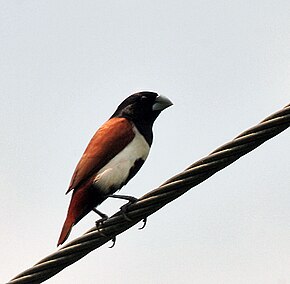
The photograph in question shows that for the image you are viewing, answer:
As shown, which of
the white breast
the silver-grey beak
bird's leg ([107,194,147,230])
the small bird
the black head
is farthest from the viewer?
the silver-grey beak

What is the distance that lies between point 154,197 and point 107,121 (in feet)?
10.2

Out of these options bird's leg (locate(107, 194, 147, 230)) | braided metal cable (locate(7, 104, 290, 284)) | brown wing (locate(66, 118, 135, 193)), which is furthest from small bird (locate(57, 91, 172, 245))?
braided metal cable (locate(7, 104, 290, 284))

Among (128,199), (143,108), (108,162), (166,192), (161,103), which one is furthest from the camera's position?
(161,103)

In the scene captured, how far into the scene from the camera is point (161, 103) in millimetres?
7812

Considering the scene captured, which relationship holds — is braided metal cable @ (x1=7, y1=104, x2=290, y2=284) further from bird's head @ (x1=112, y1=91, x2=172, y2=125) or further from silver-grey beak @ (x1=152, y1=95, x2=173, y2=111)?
silver-grey beak @ (x1=152, y1=95, x2=173, y2=111)

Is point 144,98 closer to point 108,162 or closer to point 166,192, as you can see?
point 108,162

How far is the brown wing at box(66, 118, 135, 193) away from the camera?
6.73 metres

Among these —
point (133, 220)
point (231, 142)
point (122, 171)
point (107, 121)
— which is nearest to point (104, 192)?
point (122, 171)

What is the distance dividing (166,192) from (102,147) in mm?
2482

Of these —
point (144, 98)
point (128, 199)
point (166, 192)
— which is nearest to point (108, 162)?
point (128, 199)

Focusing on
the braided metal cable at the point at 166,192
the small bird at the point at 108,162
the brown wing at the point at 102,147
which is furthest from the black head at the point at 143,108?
the braided metal cable at the point at 166,192

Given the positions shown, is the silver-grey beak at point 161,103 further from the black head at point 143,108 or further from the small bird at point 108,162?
the small bird at point 108,162

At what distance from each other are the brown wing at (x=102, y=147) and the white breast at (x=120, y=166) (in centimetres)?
3

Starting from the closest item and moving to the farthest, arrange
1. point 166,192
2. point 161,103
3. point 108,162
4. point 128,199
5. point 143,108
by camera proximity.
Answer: point 166,192 < point 128,199 < point 108,162 < point 143,108 < point 161,103
